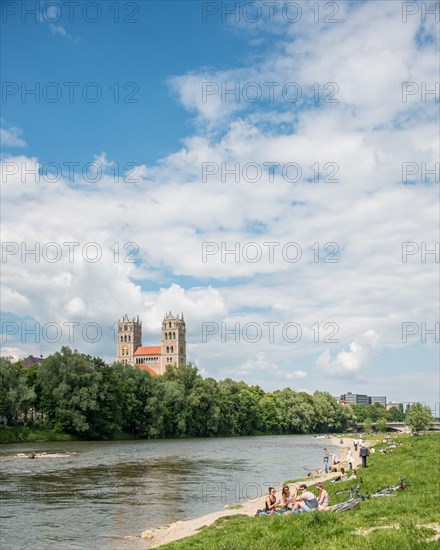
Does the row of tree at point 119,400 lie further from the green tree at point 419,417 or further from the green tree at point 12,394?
the green tree at point 419,417

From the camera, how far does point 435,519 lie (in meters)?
15.1

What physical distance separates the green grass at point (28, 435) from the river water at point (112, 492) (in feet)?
63.8

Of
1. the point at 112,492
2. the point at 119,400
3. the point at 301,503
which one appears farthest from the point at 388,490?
the point at 119,400

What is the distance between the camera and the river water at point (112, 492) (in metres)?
26.0

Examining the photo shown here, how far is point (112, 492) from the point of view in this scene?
125ft

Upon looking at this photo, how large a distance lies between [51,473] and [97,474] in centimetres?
405

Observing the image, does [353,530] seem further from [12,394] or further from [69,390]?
[69,390]

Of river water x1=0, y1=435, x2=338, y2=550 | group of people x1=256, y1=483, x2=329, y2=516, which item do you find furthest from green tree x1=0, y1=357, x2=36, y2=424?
group of people x1=256, y1=483, x2=329, y2=516

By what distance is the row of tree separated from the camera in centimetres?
9488

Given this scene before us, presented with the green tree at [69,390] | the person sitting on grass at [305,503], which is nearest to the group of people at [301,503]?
the person sitting on grass at [305,503]

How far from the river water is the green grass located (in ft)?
63.8

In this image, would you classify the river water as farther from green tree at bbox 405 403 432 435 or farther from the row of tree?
green tree at bbox 405 403 432 435

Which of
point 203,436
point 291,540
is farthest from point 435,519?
point 203,436

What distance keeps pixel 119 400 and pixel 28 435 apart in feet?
72.2
